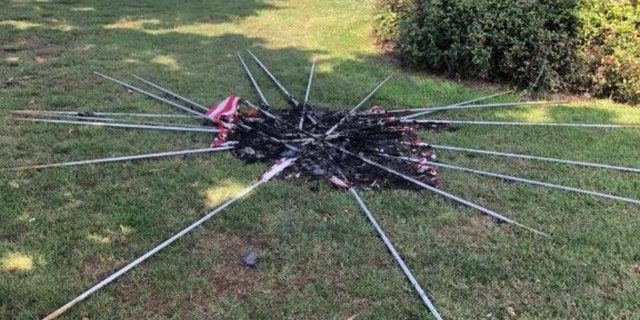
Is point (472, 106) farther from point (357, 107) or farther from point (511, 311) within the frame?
point (511, 311)

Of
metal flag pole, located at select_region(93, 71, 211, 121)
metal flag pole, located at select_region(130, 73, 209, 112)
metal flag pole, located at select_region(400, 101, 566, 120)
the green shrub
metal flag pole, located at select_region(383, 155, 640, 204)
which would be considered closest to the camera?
metal flag pole, located at select_region(383, 155, 640, 204)

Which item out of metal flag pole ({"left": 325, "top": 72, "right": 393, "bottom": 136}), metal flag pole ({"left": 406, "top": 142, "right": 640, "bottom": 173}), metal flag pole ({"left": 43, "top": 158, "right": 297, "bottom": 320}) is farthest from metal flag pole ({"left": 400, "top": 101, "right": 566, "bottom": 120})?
metal flag pole ({"left": 43, "top": 158, "right": 297, "bottom": 320})

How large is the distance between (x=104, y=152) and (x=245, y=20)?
536cm

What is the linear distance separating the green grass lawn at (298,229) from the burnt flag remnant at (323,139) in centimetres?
9

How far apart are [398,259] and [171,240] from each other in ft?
3.97

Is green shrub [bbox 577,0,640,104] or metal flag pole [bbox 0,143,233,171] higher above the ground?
green shrub [bbox 577,0,640,104]

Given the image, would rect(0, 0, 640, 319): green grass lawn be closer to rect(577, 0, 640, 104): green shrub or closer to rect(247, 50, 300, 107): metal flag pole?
rect(247, 50, 300, 107): metal flag pole

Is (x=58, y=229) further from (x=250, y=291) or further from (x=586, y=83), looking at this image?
(x=586, y=83)

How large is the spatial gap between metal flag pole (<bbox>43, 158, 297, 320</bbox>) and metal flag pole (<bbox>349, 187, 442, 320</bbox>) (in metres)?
0.55

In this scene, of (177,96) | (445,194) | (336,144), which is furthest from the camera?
(177,96)

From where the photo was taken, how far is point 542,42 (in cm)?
629

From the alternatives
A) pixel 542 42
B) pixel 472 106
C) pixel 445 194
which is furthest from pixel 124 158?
pixel 542 42

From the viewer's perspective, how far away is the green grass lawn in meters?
3.03

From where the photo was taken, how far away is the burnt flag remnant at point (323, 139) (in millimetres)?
4180
